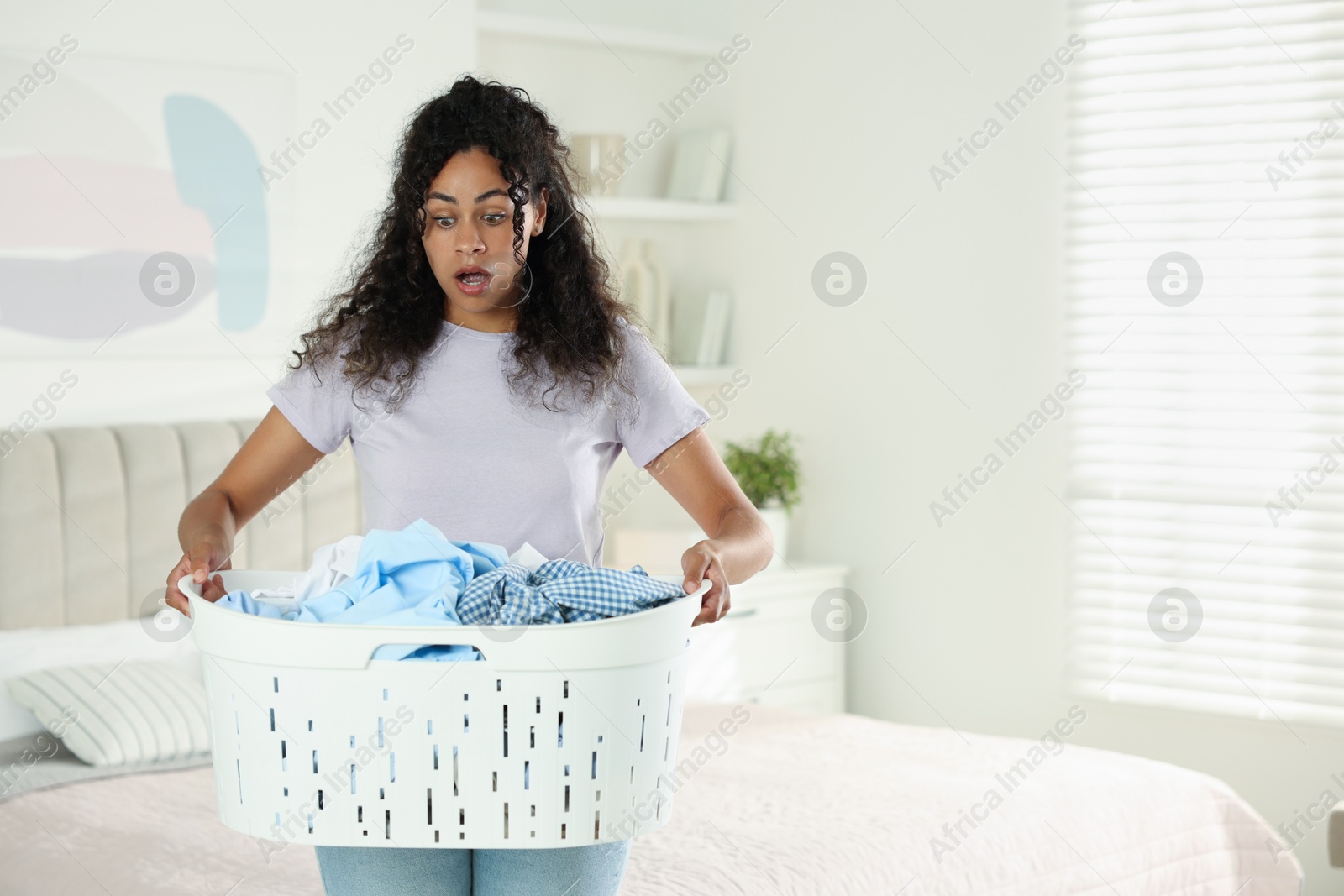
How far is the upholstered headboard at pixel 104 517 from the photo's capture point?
9.47 feet

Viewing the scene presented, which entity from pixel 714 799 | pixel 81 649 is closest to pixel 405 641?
pixel 714 799

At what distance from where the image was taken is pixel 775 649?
3900mm

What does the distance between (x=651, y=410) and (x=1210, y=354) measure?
2.27 metres

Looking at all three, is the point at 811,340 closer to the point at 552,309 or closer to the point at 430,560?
the point at 552,309

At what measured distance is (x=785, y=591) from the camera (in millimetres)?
3922

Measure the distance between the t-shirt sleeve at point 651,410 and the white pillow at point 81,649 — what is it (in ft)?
5.46

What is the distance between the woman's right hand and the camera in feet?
4.42

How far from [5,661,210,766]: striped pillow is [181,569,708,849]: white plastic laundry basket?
4.98 feet

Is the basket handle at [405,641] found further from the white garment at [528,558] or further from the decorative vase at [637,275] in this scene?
the decorative vase at [637,275]

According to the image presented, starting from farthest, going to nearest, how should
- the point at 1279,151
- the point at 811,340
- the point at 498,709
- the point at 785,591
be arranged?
1. the point at 811,340
2. the point at 785,591
3. the point at 1279,151
4. the point at 498,709

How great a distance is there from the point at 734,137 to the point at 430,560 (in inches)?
131

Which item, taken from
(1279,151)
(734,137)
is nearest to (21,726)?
(734,137)

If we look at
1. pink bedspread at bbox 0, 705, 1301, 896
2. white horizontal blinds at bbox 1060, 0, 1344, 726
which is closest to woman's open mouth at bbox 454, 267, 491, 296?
pink bedspread at bbox 0, 705, 1301, 896

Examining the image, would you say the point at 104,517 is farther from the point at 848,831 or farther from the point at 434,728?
the point at 434,728
